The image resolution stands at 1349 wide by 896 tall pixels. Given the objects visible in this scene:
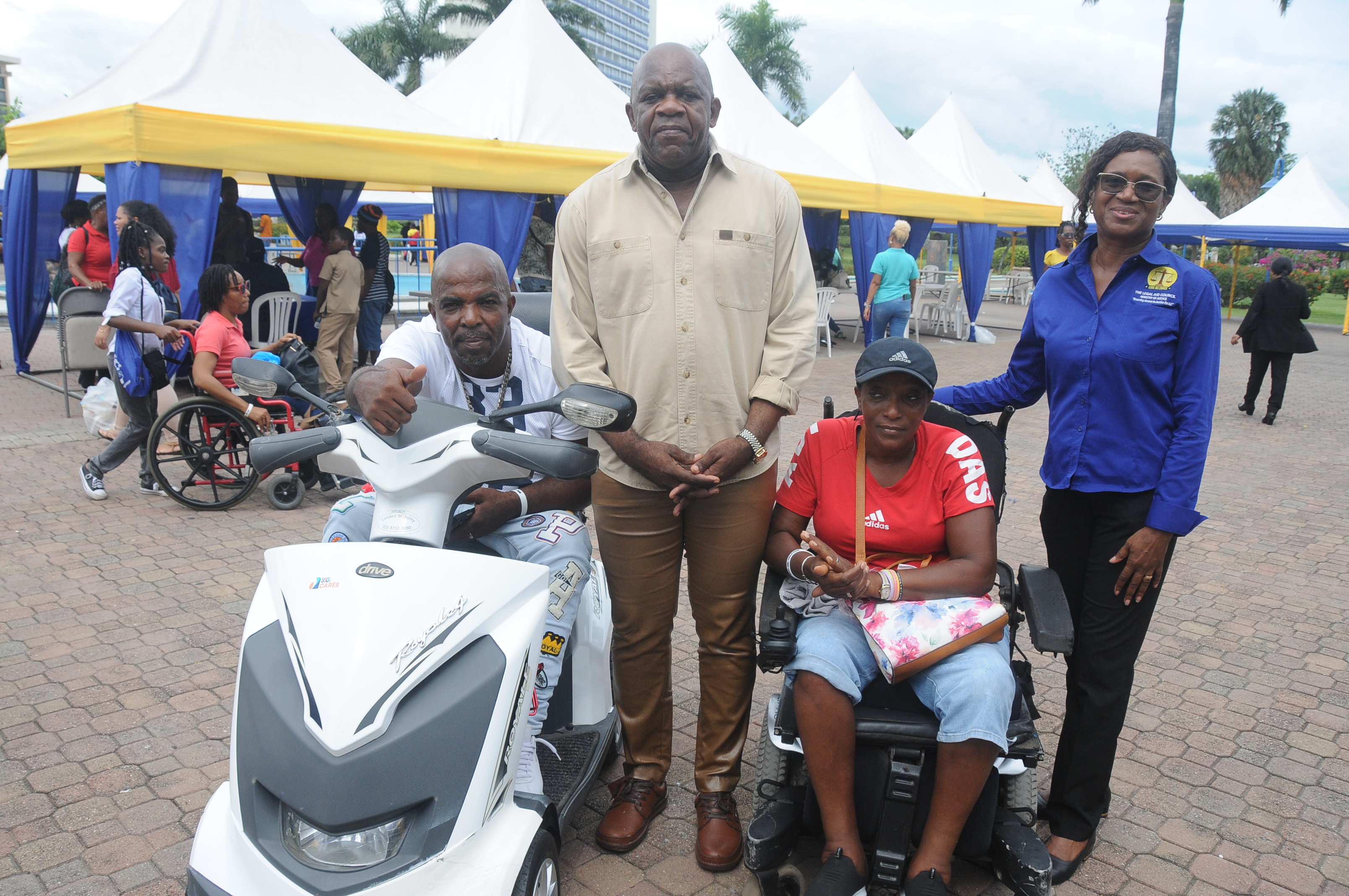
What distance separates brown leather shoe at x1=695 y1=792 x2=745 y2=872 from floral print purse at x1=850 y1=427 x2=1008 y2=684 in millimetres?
681

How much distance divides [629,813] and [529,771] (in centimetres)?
68

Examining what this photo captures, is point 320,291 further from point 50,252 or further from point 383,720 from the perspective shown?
point 383,720

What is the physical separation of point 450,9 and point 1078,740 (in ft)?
130

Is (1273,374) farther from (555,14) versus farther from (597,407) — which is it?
(555,14)

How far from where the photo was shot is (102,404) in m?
7.25

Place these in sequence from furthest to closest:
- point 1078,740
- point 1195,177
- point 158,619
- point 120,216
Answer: point 1195,177 → point 120,216 → point 158,619 → point 1078,740

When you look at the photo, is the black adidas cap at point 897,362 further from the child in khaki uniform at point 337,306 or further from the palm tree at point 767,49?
the palm tree at point 767,49

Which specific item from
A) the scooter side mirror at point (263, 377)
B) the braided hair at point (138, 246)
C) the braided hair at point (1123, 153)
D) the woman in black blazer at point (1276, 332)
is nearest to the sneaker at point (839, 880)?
the scooter side mirror at point (263, 377)

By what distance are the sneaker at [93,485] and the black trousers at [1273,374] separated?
11.2 m

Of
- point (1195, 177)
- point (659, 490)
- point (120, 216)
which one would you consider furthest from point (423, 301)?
point (1195, 177)

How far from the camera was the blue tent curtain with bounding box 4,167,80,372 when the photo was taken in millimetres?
10359

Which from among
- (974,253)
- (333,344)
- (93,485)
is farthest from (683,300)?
(974,253)

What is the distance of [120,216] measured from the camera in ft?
22.3

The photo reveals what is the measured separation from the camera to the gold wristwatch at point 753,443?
2535mm
